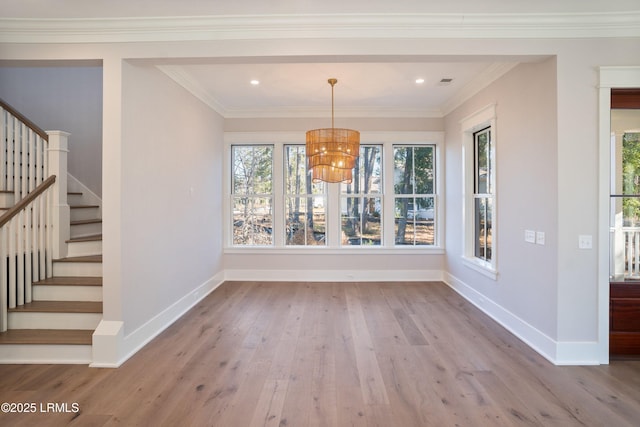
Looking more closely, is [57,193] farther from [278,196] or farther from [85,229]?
[278,196]

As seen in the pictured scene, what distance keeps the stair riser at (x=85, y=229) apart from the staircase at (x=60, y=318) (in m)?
0.40

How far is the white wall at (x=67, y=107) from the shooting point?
14.7 feet

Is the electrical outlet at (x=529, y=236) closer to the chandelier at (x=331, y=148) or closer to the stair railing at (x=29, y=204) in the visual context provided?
the chandelier at (x=331, y=148)

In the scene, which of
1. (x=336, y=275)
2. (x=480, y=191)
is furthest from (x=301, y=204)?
(x=480, y=191)

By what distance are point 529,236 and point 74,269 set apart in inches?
184

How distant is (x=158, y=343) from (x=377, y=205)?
3850 mm

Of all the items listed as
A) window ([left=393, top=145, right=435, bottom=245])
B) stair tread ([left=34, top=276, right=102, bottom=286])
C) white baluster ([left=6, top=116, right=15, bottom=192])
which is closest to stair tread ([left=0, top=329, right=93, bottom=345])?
stair tread ([left=34, top=276, right=102, bottom=286])

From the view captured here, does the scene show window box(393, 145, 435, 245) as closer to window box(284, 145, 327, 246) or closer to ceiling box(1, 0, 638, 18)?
Result: window box(284, 145, 327, 246)

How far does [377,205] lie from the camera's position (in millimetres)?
5418

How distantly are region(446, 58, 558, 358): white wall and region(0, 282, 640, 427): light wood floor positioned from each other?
16.5 inches

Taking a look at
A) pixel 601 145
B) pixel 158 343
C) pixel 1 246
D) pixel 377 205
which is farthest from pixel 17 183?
pixel 601 145

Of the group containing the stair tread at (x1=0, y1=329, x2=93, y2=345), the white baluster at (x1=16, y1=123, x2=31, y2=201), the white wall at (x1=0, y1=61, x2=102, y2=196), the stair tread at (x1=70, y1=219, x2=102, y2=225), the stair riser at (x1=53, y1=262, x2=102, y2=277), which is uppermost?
the white wall at (x1=0, y1=61, x2=102, y2=196)

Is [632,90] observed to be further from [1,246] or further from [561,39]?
[1,246]

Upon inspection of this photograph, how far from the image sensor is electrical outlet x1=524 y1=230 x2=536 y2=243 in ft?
9.67
